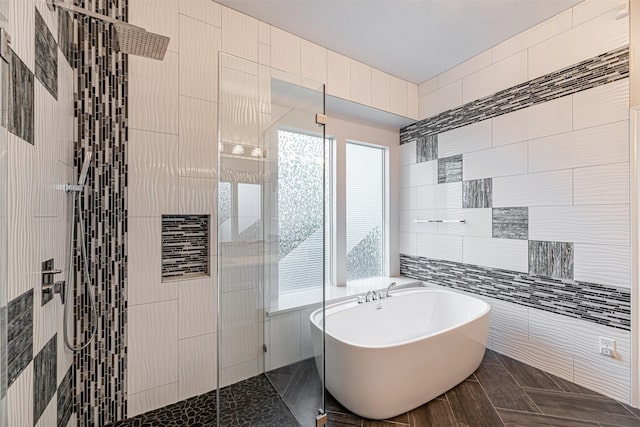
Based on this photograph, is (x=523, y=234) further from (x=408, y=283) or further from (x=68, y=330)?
(x=68, y=330)

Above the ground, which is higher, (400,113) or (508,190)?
(400,113)

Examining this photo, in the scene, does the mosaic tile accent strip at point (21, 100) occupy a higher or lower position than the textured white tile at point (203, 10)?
lower

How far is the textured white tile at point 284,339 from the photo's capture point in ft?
5.79

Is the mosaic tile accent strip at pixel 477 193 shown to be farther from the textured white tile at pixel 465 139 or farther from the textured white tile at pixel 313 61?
the textured white tile at pixel 313 61

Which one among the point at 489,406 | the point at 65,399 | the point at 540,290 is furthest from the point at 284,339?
the point at 540,290

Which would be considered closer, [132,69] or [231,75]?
[231,75]

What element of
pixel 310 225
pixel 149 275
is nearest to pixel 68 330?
pixel 149 275

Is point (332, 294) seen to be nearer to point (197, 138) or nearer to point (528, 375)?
point (528, 375)

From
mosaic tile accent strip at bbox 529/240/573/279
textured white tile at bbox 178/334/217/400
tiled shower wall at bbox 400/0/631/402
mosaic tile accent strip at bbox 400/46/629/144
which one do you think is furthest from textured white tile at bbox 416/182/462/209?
textured white tile at bbox 178/334/217/400

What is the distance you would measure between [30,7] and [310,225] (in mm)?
1584

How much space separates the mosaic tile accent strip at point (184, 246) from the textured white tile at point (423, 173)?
2.43 metres

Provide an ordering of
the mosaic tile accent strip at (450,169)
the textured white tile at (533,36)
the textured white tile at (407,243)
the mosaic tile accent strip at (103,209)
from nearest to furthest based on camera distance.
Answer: the mosaic tile accent strip at (103,209) < the textured white tile at (533,36) < the mosaic tile accent strip at (450,169) < the textured white tile at (407,243)

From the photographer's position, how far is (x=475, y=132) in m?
2.84

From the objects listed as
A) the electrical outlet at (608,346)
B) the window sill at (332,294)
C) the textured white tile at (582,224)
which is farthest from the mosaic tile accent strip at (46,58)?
the electrical outlet at (608,346)
